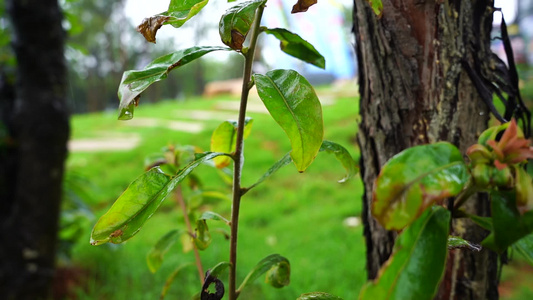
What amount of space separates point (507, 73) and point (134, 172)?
3.56m

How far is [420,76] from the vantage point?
0.70 m

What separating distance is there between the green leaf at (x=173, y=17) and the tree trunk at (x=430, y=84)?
0.33 metres

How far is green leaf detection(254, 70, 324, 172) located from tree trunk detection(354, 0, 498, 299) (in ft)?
0.95

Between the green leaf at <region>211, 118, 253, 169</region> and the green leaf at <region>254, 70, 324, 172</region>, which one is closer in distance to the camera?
the green leaf at <region>254, 70, 324, 172</region>

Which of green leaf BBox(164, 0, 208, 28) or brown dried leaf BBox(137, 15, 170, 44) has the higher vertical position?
green leaf BBox(164, 0, 208, 28)

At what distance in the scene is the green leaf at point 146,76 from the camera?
1.43ft

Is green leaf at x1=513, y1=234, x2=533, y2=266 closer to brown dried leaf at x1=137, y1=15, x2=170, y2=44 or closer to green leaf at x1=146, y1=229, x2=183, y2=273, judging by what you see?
brown dried leaf at x1=137, y1=15, x2=170, y2=44

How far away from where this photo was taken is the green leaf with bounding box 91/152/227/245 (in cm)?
42

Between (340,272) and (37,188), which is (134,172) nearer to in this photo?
(37,188)

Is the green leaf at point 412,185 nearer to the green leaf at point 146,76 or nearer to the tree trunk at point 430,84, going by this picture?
the green leaf at point 146,76

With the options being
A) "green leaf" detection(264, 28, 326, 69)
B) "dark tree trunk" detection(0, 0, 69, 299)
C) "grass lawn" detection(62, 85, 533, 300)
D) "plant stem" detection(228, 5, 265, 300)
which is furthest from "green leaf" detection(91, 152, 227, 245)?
"dark tree trunk" detection(0, 0, 69, 299)

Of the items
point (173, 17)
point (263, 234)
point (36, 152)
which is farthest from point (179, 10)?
point (263, 234)

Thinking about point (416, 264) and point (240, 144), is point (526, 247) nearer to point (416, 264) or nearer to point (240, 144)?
point (416, 264)

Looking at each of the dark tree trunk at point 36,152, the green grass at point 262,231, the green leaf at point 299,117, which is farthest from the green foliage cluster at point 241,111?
the dark tree trunk at point 36,152
